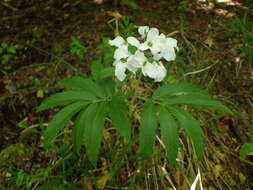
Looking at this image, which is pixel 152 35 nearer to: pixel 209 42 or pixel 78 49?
pixel 78 49

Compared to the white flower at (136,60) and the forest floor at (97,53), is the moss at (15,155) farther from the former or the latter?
the white flower at (136,60)

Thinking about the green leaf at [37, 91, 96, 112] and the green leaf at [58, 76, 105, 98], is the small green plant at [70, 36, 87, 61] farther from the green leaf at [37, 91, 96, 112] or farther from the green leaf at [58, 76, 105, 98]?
the green leaf at [37, 91, 96, 112]

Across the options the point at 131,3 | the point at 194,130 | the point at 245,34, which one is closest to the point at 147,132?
the point at 194,130

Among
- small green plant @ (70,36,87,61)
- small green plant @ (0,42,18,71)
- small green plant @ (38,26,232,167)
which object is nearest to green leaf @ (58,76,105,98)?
small green plant @ (38,26,232,167)

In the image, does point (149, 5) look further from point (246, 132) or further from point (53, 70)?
point (246, 132)

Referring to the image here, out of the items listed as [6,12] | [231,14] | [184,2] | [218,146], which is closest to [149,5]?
[184,2]

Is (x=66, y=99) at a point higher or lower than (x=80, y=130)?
higher
